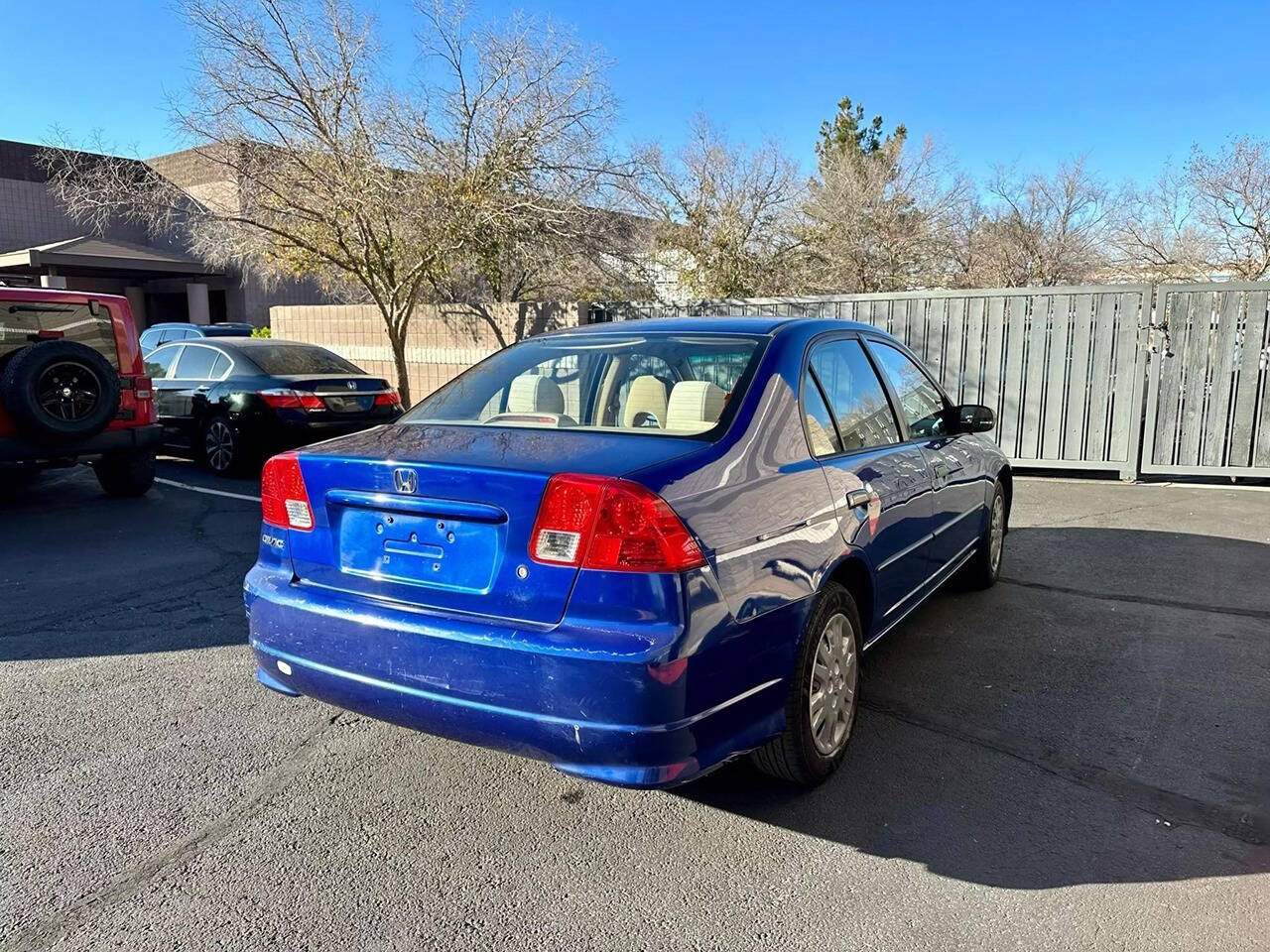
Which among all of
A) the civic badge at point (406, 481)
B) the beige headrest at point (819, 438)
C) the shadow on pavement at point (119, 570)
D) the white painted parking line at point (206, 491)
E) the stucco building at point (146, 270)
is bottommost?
the shadow on pavement at point (119, 570)

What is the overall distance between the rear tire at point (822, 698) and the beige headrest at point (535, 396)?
127 cm

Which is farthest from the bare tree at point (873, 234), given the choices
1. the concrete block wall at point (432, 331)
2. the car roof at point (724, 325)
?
the car roof at point (724, 325)

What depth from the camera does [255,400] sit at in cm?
949

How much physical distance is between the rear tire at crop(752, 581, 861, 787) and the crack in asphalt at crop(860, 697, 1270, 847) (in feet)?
1.88

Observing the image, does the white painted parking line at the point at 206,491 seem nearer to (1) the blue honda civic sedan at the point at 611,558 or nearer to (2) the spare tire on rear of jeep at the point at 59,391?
(2) the spare tire on rear of jeep at the point at 59,391

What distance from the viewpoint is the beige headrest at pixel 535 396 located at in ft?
11.8

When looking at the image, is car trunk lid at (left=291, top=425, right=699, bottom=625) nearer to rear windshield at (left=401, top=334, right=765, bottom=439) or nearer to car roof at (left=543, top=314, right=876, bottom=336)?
rear windshield at (left=401, top=334, right=765, bottom=439)

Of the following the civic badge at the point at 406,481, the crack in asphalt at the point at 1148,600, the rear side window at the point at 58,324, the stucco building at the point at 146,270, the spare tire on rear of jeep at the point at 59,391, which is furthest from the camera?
the stucco building at the point at 146,270

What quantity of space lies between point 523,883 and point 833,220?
1861 cm

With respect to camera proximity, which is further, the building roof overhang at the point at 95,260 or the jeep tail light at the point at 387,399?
the building roof overhang at the point at 95,260

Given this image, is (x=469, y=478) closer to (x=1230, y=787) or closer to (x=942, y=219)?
(x=1230, y=787)

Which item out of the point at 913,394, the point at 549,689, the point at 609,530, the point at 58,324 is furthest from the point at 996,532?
the point at 58,324

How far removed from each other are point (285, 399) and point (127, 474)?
5.30 feet

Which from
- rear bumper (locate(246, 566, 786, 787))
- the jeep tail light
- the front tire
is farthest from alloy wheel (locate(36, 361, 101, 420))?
rear bumper (locate(246, 566, 786, 787))
